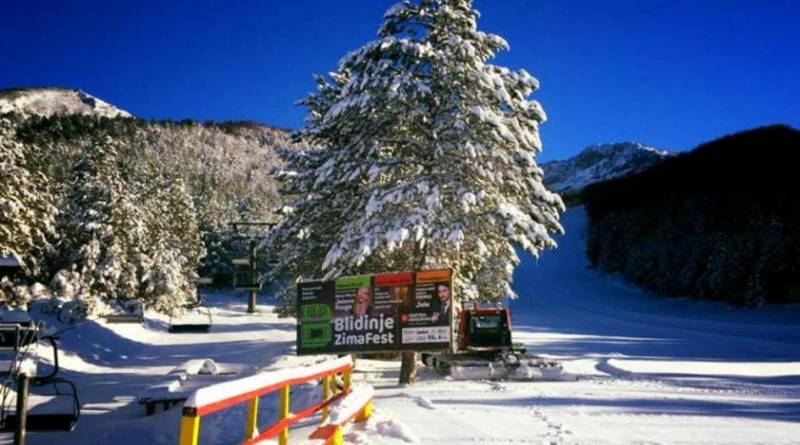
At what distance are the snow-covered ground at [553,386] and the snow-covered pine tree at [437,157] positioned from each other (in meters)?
3.51

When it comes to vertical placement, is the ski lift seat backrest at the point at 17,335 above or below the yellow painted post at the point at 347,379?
above

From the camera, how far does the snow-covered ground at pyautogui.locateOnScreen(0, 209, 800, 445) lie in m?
9.52

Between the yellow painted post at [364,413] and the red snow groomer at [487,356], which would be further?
the red snow groomer at [487,356]

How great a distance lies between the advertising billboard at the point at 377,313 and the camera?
13812 mm

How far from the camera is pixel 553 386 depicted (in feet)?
52.4

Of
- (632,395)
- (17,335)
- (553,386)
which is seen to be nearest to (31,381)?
(17,335)

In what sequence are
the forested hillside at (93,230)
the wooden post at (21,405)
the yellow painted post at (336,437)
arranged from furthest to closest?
the forested hillside at (93,230) < the wooden post at (21,405) < the yellow painted post at (336,437)

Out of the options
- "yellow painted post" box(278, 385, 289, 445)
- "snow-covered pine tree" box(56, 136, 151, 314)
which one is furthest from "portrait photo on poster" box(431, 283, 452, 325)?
"snow-covered pine tree" box(56, 136, 151, 314)

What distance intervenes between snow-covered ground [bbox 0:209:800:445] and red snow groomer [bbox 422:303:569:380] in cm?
76

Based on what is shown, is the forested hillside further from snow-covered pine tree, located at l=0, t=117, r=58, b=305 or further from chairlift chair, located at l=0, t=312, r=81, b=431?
chairlift chair, located at l=0, t=312, r=81, b=431

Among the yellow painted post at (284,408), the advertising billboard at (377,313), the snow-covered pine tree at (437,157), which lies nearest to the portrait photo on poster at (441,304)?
the advertising billboard at (377,313)

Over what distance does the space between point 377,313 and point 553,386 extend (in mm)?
5218

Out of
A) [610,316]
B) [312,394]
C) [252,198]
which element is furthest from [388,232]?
[252,198]

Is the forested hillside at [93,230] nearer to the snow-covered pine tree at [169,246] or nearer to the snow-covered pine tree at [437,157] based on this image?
the snow-covered pine tree at [169,246]
